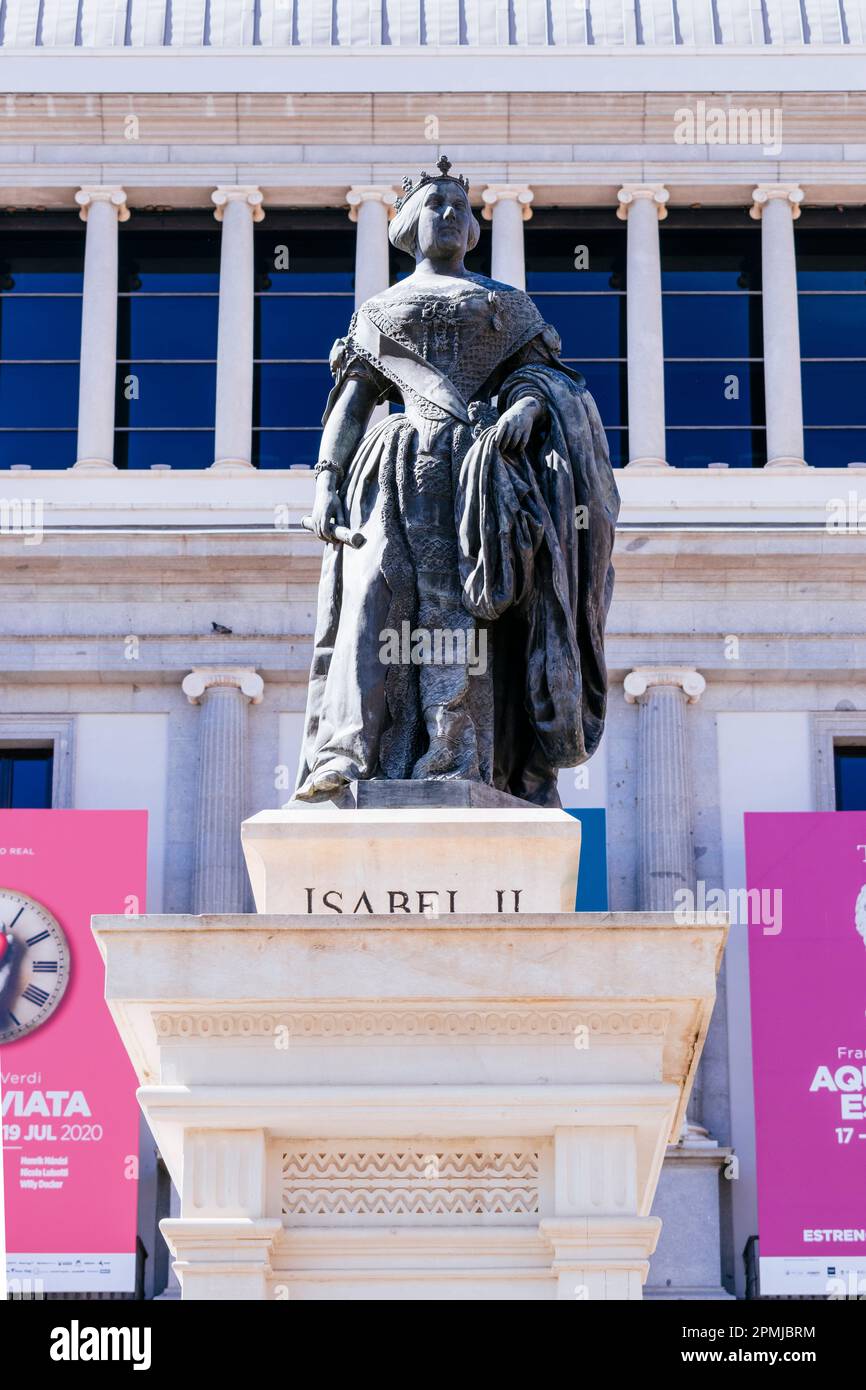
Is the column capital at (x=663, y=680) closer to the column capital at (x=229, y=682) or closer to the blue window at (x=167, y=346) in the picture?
the column capital at (x=229, y=682)

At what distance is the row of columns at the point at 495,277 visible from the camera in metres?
38.9

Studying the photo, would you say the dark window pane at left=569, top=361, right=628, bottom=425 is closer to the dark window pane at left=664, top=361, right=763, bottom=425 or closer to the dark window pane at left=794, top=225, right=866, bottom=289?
the dark window pane at left=664, top=361, right=763, bottom=425

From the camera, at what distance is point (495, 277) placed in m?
39.4

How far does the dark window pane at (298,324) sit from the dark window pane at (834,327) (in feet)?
20.0

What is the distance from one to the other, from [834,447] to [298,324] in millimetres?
7321

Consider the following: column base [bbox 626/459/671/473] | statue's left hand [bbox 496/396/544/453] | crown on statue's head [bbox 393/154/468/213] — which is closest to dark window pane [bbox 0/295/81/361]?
column base [bbox 626/459/671/473]

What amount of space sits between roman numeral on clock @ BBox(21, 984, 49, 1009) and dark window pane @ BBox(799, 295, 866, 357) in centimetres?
1436

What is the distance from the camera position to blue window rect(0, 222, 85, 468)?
4006 cm

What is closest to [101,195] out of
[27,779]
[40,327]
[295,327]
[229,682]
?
[40,327]

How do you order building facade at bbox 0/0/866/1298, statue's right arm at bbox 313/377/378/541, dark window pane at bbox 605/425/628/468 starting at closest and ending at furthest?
statue's right arm at bbox 313/377/378/541 < building facade at bbox 0/0/866/1298 < dark window pane at bbox 605/425/628/468
